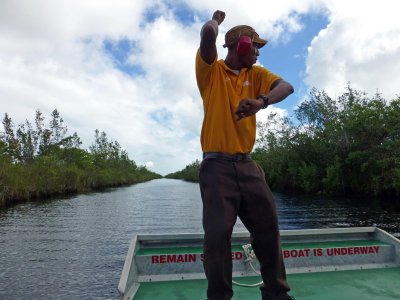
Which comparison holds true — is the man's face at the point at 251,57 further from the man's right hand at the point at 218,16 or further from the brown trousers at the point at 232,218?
the brown trousers at the point at 232,218

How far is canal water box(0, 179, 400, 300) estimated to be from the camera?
8.58 m

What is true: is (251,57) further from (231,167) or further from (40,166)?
(40,166)

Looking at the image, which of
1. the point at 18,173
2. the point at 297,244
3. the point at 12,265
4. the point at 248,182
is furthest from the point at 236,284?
the point at 18,173

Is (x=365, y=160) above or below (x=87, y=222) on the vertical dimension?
above

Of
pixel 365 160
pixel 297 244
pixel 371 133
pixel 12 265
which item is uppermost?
pixel 371 133

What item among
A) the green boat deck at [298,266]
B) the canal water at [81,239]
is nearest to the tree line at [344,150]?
the canal water at [81,239]

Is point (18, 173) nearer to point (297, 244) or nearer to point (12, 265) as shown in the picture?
→ point (12, 265)

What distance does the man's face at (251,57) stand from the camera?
103 inches

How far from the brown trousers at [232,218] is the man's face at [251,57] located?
69 cm

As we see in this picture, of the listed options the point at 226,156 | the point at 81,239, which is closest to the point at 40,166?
the point at 81,239

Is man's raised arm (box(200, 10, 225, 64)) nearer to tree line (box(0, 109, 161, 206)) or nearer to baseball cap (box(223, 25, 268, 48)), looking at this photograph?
baseball cap (box(223, 25, 268, 48))

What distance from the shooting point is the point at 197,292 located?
146 inches

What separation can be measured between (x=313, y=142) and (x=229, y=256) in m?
43.1

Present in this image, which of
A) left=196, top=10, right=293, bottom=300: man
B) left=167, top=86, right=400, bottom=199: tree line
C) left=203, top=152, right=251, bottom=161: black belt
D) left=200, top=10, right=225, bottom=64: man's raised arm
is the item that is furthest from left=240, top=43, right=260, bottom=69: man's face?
left=167, top=86, right=400, bottom=199: tree line
